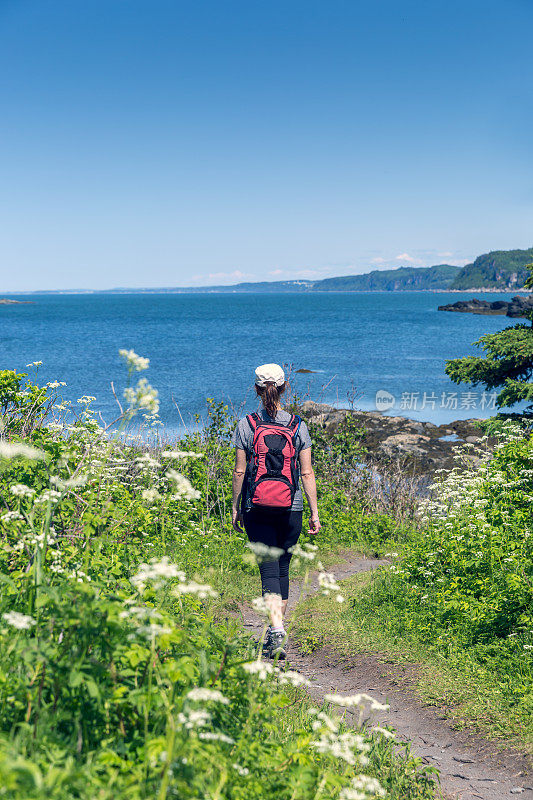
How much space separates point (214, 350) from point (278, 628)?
5222cm

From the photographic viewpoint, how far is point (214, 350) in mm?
56500

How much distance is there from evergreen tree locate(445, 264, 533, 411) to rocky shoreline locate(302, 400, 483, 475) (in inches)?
219

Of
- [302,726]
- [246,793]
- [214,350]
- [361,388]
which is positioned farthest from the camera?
[214,350]

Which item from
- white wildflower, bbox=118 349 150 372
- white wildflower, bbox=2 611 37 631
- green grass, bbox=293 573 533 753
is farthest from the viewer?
green grass, bbox=293 573 533 753

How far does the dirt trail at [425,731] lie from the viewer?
12.4 feet

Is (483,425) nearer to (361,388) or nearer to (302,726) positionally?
(302,726)

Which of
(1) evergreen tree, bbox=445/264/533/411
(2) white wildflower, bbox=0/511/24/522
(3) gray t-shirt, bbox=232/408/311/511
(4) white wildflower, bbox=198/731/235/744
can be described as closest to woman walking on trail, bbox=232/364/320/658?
(3) gray t-shirt, bbox=232/408/311/511

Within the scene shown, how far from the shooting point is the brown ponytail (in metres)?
5.17

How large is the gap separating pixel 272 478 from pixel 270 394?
2.38 feet

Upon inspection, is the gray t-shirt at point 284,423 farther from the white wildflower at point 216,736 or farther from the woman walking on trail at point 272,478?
the white wildflower at point 216,736

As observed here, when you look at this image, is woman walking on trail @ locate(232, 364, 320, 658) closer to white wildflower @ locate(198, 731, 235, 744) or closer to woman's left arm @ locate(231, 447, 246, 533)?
woman's left arm @ locate(231, 447, 246, 533)

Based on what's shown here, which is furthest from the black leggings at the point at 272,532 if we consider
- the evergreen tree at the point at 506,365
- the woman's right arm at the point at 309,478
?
the evergreen tree at the point at 506,365

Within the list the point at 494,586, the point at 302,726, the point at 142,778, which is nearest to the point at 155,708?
the point at 142,778

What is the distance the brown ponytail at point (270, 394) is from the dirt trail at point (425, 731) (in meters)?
2.47
